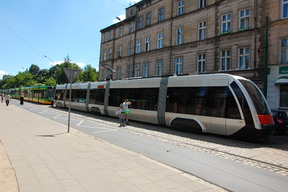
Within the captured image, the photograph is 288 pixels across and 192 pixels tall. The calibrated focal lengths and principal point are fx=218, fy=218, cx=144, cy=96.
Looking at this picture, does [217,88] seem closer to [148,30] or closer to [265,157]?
[265,157]

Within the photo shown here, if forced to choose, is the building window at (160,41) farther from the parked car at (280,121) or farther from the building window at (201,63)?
the parked car at (280,121)

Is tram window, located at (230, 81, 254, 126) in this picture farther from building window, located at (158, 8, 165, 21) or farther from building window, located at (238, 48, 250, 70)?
building window, located at (158, 8, 165, 21)

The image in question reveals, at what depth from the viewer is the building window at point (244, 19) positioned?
1883 centimetres

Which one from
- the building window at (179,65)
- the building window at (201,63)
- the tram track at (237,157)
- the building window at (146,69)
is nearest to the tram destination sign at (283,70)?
the building window at (201,63)

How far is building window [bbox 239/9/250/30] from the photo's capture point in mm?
18828

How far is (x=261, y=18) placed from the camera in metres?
17.7

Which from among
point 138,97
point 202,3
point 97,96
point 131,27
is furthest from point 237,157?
point 131,27

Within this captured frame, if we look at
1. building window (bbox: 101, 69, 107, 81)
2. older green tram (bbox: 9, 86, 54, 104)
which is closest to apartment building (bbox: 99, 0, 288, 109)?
building window (bbox: 101, 69, 107, 81)

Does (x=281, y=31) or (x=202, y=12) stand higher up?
(x=202, y=12)

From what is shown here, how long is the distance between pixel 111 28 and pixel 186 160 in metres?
35.5

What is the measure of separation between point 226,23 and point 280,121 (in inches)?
440

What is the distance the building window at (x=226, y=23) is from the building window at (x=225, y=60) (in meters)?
1.97

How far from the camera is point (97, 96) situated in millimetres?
18438

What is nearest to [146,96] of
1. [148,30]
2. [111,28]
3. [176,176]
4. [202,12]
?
[176,176]
